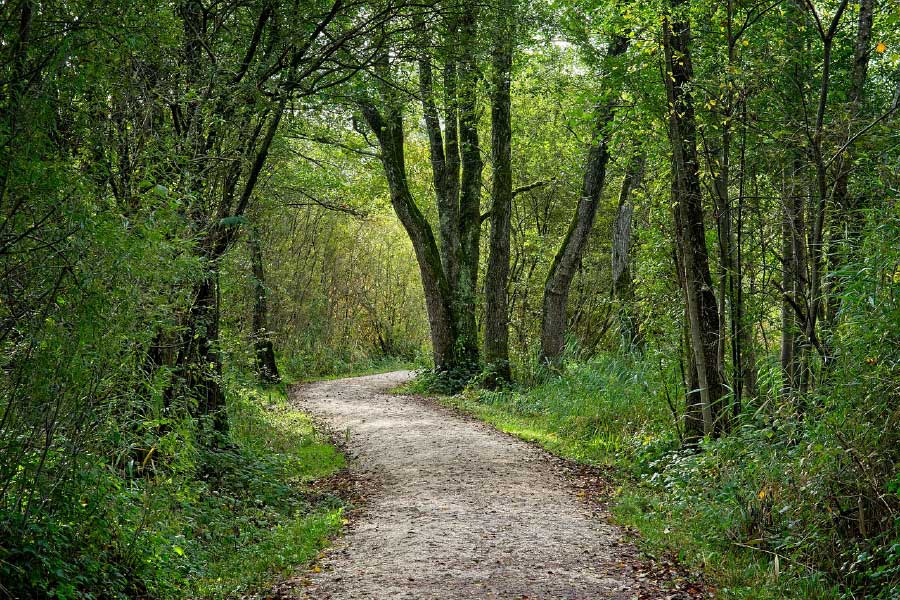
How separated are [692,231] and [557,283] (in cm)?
792

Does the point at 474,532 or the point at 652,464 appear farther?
the point at 652,464

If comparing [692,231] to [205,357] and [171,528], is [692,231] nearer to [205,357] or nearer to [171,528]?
[205,357]

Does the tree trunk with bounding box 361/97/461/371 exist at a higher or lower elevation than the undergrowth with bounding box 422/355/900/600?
higher

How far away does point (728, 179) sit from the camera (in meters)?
8.62

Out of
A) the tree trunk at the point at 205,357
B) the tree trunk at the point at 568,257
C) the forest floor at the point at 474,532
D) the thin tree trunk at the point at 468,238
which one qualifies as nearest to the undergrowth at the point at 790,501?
the forest floor at the point at 474,532

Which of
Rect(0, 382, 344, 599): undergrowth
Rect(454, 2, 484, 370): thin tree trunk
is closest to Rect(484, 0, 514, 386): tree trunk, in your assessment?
Rect(454, 2, 484, 370): thin tree trunk

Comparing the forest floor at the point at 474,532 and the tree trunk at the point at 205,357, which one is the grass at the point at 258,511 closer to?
the forest floor at the point at 474,532

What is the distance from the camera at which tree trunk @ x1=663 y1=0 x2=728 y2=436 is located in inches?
335

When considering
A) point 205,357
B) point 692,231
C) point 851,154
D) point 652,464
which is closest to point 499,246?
point 692,231

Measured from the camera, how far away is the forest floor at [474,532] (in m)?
5.77

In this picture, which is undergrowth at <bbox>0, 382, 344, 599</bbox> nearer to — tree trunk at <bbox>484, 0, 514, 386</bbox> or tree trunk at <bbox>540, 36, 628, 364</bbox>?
tree trunk at <bbox>484, 0, 514, 386</bbox>

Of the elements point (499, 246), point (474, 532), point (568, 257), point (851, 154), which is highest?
point (499, 246)

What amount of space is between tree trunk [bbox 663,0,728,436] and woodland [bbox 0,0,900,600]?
0.12 feet

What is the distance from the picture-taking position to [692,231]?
891 cm
